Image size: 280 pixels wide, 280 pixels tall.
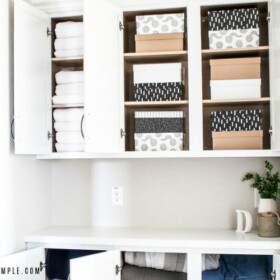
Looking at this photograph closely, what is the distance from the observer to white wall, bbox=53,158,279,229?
7.99 feet

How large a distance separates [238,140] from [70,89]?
39.6 inches

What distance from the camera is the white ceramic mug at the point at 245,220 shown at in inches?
88.8

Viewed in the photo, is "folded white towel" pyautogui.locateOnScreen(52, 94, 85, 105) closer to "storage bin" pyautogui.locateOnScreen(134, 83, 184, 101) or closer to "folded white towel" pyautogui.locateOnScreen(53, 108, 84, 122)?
"folded white towel" pyautogui.locateOnScreen(53, 108, 84, 122)

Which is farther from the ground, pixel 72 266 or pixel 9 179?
pixel 9 179

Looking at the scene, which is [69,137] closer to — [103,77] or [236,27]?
[103,77]

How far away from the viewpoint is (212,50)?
2.20 m

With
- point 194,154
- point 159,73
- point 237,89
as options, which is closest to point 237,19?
point 237,89

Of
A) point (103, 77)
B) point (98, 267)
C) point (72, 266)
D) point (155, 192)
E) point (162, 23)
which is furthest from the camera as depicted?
point (155, 192)

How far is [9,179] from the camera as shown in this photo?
207cm

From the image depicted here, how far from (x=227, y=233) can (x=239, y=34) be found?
112 cm

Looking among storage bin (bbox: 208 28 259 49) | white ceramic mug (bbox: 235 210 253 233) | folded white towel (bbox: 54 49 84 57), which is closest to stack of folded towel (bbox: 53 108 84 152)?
folded white towel (bbox: 54 49 84 57)

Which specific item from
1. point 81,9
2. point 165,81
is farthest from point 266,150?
point 81,9

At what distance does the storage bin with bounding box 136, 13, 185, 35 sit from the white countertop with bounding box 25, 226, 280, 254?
3.75 ft

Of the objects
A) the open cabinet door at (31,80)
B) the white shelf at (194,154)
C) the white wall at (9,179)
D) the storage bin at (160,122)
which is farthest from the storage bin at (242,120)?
the white wall at (9,179)
